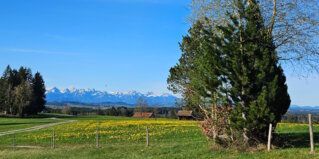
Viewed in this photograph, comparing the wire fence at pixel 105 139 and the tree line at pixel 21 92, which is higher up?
the tree line at pixel 21 92

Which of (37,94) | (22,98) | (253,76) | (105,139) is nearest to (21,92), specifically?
(22,98)

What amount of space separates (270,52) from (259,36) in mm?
947

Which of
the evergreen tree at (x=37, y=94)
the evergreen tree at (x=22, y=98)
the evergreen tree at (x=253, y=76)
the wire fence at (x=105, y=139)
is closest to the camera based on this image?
the evergreen tree at (x=253, y=76)

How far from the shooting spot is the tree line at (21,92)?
10131cm

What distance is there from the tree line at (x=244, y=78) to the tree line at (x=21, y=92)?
306ft

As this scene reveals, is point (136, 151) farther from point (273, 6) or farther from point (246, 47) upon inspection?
point (273, 6)

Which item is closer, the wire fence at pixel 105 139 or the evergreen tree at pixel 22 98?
the wire fence at pixel 105 139

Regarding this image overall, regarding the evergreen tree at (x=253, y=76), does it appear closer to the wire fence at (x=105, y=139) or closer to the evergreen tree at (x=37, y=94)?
the wire fence at (x=105, y=139)

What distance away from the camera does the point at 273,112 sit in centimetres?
1452

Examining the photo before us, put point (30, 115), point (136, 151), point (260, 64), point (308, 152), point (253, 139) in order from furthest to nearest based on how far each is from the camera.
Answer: point (30, 115) < point (136, 151) < point (253, 139) < point (260, 64) < point (308, 152)

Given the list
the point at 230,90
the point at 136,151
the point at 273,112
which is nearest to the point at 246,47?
the point at 230,90

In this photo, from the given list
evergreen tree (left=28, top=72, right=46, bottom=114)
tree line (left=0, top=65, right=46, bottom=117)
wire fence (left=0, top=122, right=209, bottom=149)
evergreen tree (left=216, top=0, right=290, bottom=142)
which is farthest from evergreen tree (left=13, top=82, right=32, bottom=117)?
evergreen tree (left=216, top=0, right=290, bottom=142)

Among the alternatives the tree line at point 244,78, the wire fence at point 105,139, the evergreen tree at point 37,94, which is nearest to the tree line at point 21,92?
the evergreen tree at point 37,94

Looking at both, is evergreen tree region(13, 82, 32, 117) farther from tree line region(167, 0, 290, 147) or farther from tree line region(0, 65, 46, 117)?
tree line region(167, 0, 290, 147)
